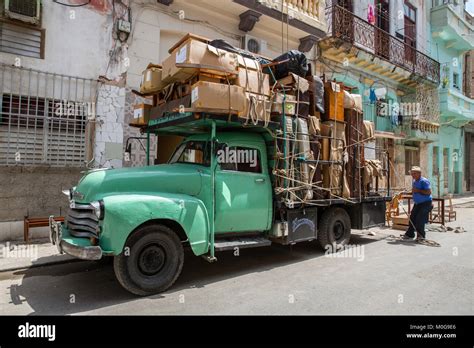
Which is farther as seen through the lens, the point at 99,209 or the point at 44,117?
the point at 44,117

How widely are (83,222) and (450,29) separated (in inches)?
929

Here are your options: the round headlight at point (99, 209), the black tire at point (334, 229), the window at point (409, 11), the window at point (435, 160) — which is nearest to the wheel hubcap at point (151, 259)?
the round headlight at point (99, 209)

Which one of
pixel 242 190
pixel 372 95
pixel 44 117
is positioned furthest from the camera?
pixel 372 95

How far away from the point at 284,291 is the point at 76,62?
23.5ft

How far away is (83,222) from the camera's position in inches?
179

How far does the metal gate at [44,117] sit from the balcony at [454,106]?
19200 millimetres

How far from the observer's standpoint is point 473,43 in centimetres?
2250

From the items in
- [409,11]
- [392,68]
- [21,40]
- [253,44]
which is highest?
[409,11]

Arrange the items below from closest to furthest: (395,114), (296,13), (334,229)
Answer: (334,229), (296,13), (395,114)

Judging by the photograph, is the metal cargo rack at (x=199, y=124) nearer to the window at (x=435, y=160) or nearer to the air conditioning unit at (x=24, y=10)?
the air conditioning unit at (x=24, y=10)

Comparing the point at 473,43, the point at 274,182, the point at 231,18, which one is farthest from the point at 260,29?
the point at 473,43

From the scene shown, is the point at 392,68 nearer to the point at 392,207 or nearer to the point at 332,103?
the point at 392,207

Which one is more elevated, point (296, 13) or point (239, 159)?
point (296, 13)

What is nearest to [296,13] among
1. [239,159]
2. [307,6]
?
[307,6]
